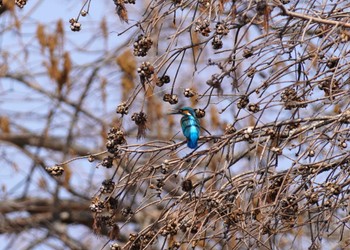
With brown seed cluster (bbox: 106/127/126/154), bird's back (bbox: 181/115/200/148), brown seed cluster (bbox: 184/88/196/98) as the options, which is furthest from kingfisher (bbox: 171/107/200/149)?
brown seed cluster (bbox: 106/127/126/154)

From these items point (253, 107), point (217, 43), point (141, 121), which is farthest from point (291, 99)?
point (141, 121)

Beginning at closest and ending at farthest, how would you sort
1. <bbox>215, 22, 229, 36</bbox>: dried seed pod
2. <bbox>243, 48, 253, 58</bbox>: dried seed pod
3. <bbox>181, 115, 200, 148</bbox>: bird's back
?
<bbox>215, 22, 229, 36</bbox>: dried seed pod < <bbox>243, 48, 253, 58</bbox>: dried seed pod < <bbox>181, 115, 200, 148</bbox>: bird's back

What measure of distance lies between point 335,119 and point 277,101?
0.27 metres

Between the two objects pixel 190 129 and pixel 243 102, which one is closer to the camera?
pixel 243 102

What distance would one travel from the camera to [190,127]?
4570mm

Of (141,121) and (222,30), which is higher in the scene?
(222,30)

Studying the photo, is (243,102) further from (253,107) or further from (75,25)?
(75,25)

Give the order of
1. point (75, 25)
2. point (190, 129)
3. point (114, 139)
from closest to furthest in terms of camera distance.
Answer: point (114, 139) → point (75, 25) → point (190, 129)

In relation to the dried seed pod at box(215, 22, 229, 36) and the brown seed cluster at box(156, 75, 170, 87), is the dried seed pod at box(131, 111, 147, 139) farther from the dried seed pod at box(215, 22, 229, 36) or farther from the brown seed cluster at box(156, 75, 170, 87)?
the dried seed pod at box(215, 22, 229, 36)

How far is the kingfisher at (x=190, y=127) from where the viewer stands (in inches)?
169

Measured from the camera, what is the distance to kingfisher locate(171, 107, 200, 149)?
430 cm

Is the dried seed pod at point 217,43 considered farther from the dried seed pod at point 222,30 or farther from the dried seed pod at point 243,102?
the dried seed pod at point 243,102

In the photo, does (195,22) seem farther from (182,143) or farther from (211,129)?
(211,129)

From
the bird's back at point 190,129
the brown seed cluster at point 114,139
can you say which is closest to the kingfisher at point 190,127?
the bird's back at point 190,129
